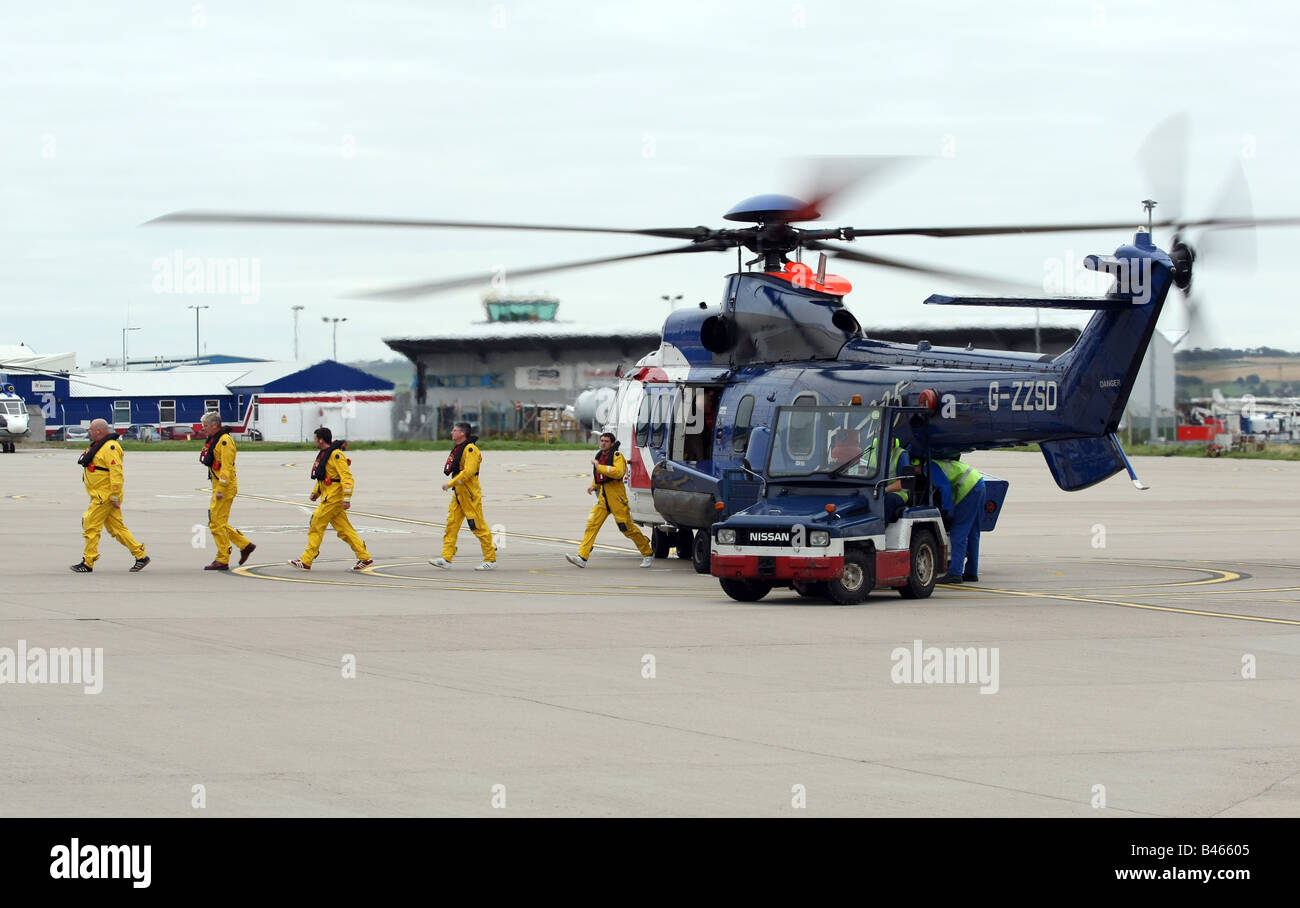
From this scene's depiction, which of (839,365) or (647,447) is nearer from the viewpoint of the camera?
(839,365)

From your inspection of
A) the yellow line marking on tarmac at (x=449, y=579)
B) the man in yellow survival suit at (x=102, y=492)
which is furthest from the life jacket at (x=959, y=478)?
the man in yellow survival suit at (x=102, y=492)

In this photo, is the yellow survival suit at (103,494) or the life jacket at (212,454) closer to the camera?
the yellow survival suit at (103,494)

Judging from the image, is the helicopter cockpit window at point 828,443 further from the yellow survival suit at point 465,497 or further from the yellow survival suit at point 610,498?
the yellow survival suit at point 465,497

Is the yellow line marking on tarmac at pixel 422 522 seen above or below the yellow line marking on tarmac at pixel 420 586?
below

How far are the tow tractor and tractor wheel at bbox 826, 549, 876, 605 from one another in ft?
0.03

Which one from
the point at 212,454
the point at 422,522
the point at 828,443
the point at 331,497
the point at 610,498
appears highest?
the point at 828,443

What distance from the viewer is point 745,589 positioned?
1672cm

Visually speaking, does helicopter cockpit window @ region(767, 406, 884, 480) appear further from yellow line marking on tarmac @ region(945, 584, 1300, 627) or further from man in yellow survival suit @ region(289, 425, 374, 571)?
man in yellow survival suit @ region(289, 425, 374, 571)

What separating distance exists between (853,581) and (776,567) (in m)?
0.91

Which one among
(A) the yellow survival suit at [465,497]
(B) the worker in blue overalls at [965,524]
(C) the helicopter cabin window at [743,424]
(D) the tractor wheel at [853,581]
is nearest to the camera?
(D) the tractor wheel at [853,581]

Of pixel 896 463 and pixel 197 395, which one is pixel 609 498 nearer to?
pixel 896 463

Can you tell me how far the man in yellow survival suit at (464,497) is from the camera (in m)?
20.0

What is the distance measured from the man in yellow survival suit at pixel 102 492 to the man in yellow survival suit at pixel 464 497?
3.85 metres

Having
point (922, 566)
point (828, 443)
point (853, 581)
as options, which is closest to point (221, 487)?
point (828, 443)
